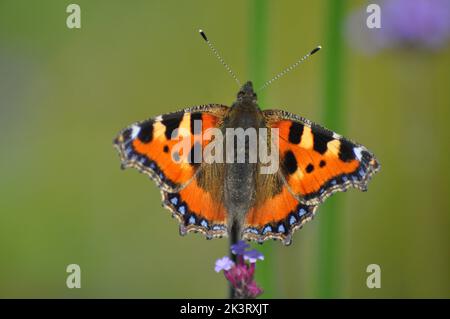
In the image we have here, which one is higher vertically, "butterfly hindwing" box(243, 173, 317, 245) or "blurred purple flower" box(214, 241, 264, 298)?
"butterfly hindwing" box(243, 173, 317, 245)

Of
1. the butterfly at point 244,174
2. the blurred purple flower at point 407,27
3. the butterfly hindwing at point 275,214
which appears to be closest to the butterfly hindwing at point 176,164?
the butterfly at point 244,174

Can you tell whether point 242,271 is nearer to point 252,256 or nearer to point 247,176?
point 252,256

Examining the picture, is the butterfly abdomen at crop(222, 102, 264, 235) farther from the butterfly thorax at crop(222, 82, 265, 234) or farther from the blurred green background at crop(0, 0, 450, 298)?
the blurred green background at crop(0, 0, 450, 298)

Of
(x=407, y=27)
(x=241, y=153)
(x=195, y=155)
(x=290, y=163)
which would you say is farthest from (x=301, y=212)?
(x=407, y=27)

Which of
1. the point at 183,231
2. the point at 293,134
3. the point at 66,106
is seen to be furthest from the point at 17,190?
the point at 293,134

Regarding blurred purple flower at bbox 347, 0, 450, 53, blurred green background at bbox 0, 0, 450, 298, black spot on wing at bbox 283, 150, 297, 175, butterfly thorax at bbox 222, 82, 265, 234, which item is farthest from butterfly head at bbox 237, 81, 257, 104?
blurred purple flower at bbox 347, 0, 450, 53

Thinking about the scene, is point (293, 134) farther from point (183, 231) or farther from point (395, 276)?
point (395, 276)
